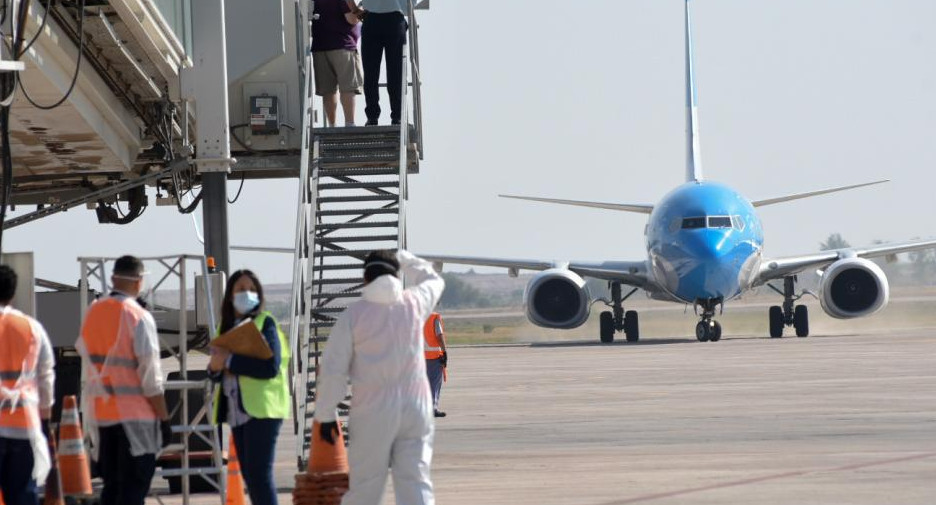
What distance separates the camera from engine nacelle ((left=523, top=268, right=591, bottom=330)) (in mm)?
34938

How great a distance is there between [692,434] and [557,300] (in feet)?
71.6

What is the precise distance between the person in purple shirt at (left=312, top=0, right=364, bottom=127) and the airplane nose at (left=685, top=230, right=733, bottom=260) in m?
15.9

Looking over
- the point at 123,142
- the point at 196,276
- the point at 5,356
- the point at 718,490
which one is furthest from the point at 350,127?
the point at 5,356

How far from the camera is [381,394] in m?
7.66

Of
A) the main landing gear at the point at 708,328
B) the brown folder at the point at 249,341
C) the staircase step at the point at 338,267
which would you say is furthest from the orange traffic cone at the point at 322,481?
the main landing gear at the point at 708,328

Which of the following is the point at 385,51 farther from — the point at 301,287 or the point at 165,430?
the point at 165,430

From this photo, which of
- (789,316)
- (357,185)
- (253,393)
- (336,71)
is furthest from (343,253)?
(789,316)

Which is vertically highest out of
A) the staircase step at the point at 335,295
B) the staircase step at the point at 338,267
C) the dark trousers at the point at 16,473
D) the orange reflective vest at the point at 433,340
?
the staircase step at the point at 338,267

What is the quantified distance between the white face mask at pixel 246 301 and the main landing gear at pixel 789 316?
27.7m

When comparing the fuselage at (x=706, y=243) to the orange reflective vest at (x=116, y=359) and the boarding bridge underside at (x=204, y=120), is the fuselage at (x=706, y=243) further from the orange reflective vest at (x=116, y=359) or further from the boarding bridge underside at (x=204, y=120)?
the orange reflective vest at (x=116, y=359)

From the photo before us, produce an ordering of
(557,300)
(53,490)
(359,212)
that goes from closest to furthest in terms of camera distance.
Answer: (53,490) → (359,212) → (557,300)

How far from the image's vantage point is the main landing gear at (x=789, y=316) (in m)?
35.3

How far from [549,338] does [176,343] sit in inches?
1393

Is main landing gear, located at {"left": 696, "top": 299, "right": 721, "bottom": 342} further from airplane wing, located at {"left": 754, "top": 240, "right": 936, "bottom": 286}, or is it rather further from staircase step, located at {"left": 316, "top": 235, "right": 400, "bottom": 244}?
staircase step, located at {"left": 316, "top": 235, "right": 400, "bottom": 244}
